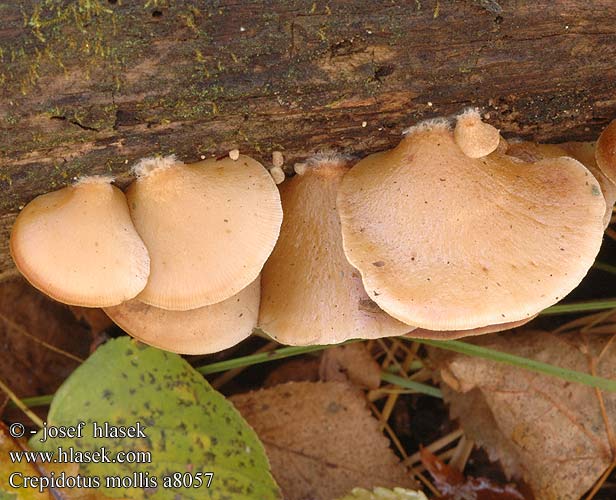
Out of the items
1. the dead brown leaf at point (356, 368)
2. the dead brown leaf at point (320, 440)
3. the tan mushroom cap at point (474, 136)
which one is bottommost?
the dead brown leaf at point (320, 440)

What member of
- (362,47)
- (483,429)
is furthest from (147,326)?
(483,429)

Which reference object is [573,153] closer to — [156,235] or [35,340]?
[156,235]

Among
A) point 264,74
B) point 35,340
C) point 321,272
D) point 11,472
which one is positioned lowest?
point 35,340

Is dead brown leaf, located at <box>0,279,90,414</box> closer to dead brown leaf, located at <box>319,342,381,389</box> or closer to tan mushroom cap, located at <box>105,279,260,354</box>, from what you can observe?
tan mushroom cap, located at <box>105,279,260,354</box>

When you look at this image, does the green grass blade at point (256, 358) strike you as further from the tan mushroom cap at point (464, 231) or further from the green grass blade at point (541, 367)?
the tan mushroom cap at point (464, 231)

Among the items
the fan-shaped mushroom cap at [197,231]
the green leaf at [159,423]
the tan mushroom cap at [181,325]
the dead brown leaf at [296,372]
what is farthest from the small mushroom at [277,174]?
the dead brown leaf at [296,372]

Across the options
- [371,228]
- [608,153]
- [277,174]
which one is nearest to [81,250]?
[277,174]

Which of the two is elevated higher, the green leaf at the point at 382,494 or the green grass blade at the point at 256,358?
the green grass blade at the point at 256,358

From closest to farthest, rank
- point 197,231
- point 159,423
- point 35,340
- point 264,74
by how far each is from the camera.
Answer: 1. point 264,74
2. point 197,231
3. point 159,423
4. point 35,340
